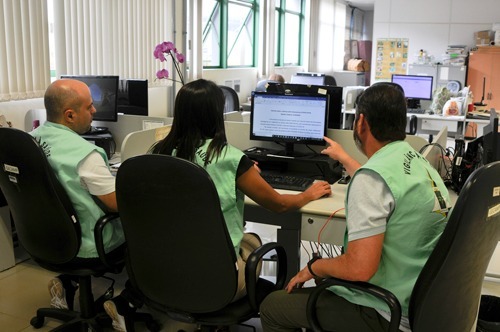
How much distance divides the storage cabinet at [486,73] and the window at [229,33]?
371cm

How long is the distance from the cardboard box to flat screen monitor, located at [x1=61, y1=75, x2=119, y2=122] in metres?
7.14

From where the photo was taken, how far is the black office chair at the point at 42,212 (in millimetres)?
2016

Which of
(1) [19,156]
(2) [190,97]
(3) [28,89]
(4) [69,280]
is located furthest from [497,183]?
(3) [28,89]

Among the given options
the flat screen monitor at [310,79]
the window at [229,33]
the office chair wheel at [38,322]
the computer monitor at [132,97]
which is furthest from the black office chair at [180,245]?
the window at [229,33]

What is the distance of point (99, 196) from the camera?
2113mm

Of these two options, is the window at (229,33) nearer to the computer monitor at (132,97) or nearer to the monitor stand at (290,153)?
the computer monitor at (132,97)

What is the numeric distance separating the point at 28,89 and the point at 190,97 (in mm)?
2499

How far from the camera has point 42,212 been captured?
2.09 m

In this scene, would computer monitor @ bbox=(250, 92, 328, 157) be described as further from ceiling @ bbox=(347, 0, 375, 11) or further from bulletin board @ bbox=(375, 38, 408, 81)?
ceiling @ bbox=(347, 0, 375, 11)

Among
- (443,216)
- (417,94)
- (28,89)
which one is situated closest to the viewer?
(443,216)

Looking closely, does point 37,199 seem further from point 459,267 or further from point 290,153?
point 459,267

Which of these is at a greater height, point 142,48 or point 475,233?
point 142,48

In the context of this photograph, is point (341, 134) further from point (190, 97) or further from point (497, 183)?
point (497, 183)

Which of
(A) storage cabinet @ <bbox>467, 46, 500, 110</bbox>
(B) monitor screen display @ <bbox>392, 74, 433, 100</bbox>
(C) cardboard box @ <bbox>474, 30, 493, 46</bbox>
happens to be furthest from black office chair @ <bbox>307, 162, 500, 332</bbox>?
(C) cardboard box @ <bbox>474, 30, 493, 46</bbox>
